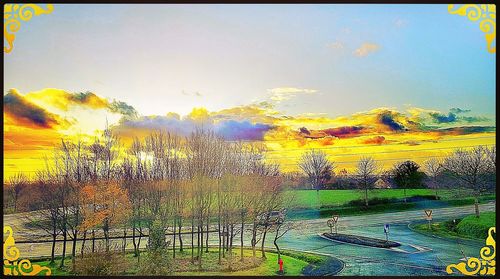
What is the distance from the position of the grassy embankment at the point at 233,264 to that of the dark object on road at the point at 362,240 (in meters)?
0.25

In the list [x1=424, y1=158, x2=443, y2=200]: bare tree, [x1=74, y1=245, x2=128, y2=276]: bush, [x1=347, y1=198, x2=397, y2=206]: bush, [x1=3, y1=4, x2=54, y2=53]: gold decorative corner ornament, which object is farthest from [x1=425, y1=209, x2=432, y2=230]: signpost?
[x1=3, y1=4, x2=54, y2=53]: gold decorative corner ornament

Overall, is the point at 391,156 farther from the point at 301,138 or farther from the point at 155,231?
the point at 155,231

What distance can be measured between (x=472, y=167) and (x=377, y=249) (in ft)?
4.53

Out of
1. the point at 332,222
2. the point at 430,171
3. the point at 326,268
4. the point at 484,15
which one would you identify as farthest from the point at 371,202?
the point at 484,15

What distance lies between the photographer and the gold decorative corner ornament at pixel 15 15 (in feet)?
17.3

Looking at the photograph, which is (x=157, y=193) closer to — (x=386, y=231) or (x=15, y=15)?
(x=15, y=15)

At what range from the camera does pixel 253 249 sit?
5.36 meters

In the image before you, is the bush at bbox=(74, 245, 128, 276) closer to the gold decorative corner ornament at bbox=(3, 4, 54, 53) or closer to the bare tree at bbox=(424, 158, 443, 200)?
the gold decorative corner ornament at bbox=(3, 4, 54, 53)

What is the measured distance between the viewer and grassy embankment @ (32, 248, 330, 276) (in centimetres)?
525

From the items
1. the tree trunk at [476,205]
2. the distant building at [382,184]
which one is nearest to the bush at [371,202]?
the distant building at [382,184]

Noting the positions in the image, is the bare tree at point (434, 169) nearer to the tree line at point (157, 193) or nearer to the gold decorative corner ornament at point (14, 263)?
the tree line at point (157, 193)

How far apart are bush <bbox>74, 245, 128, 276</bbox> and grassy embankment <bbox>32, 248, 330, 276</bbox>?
54mm

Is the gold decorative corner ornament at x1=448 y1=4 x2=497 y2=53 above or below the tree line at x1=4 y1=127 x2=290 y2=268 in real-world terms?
above

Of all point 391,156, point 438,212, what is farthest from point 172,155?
point 438,212
